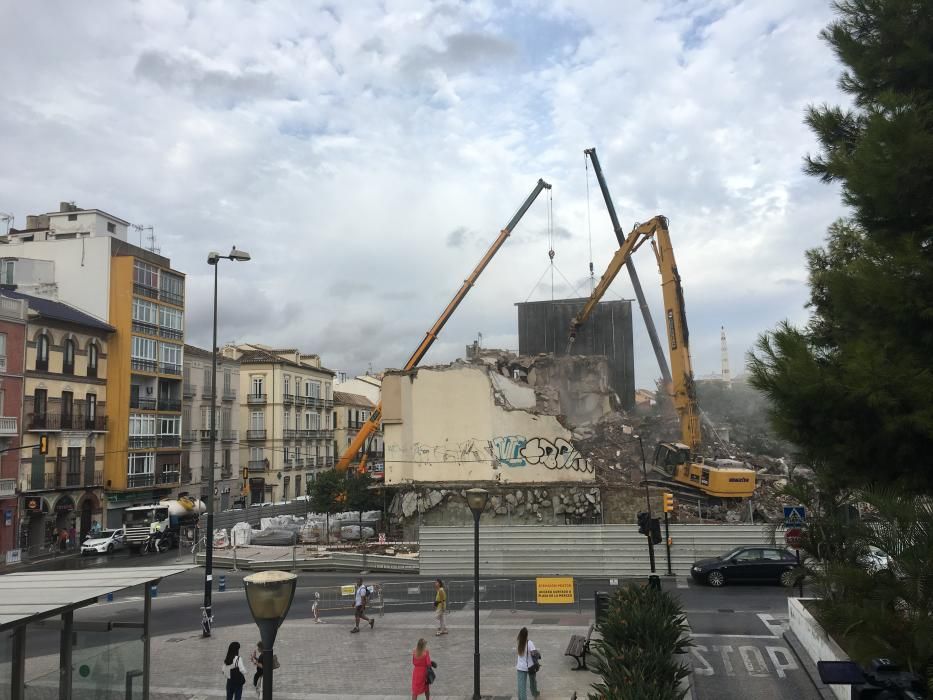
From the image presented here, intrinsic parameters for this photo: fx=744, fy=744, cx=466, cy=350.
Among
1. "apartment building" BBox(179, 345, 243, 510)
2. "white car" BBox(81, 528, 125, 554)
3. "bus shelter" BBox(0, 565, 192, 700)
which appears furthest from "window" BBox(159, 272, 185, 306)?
"bus shelter" BBox(0, 565, 192, 700)

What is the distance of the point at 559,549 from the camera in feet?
86.8

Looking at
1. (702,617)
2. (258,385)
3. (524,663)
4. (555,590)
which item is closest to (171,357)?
(258,385)

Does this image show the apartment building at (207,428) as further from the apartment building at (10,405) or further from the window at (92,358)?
the apartment building at (10,405)

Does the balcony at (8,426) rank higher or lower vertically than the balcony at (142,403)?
lower

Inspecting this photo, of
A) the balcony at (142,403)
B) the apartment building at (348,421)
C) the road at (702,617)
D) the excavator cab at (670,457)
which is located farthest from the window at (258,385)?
the excavator cab at (670,457)

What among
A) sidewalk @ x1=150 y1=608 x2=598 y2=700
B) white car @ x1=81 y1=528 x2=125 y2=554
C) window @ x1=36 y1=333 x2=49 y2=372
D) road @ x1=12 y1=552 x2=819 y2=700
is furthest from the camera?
window @ x1=36 y1=333 x2=49 y2=372

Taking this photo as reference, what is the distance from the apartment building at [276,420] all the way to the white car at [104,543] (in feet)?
71.0

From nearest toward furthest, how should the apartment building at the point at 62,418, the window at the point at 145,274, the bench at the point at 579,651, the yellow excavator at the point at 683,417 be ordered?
the bench at the point at 579,651, the yellow excavator at the point at 683,417, the apartment building at the point at 62,418, the window at the point at 145,274

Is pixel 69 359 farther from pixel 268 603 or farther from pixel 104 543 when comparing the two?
pixel 268 603

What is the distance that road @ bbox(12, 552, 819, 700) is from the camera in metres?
13.0

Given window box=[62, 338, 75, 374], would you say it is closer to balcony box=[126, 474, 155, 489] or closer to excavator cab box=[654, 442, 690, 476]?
balcony box=[126, 474, 155, 489]

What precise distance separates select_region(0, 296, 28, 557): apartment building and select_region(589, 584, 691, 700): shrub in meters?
33.8

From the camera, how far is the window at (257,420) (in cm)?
6206

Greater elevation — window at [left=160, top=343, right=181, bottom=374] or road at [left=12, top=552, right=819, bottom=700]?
window at [left=160, top=343, right=181, bottom=374]
